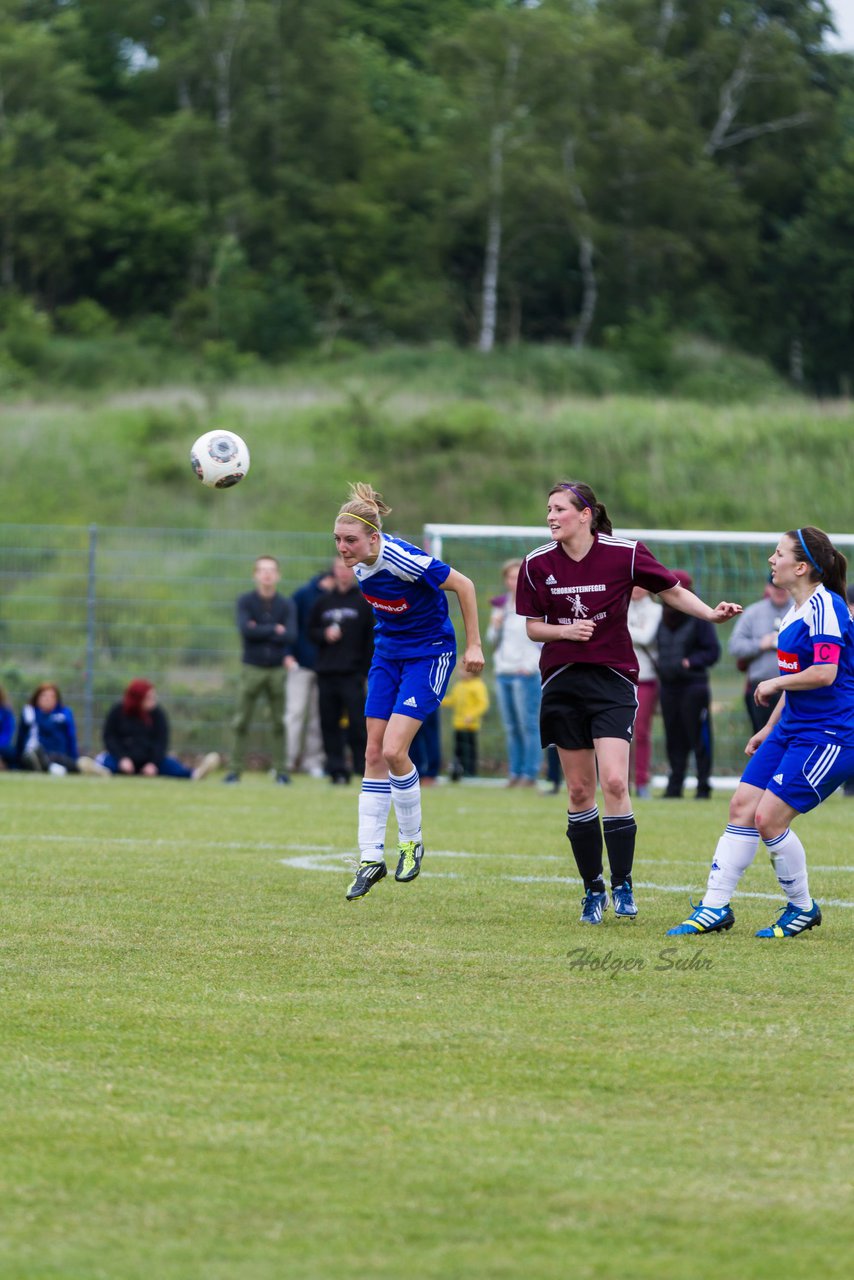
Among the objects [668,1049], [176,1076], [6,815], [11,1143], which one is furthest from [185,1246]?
[6,815]

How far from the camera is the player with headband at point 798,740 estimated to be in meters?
7.03

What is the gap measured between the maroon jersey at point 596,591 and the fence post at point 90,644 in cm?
1304

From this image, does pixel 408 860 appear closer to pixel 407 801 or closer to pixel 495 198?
pixel 407 801

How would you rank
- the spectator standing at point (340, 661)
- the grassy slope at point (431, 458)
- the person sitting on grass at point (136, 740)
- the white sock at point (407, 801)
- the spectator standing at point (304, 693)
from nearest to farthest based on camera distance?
the white sock at point (407, 801)
the spectator standing at point (340, 661)
the person sitting on grass at point (136, 740)
the spectator standing at point (304, 693)
the grassy slope at point (431, 458)

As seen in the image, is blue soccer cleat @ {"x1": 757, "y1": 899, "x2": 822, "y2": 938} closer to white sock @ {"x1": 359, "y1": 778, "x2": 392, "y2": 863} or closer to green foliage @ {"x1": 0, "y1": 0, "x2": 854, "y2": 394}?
white sock @ {"x1": 359, "y1": 778, "x2": 392, "y2": 863}

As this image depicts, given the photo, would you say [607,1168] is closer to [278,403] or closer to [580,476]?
[580,476]

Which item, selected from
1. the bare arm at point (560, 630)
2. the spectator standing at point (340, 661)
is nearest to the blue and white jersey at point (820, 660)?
the bare arm at point (560, 630)

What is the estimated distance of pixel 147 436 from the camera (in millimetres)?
33062

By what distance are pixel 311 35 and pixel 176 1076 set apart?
5377 cm

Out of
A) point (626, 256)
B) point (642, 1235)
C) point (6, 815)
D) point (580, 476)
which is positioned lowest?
point (6, 815)

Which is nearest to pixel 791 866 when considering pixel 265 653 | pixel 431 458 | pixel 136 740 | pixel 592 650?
pixel 592 650

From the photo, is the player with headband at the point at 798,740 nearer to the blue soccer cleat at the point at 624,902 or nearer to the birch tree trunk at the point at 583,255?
the blue soccer cleat at the point at 624,902

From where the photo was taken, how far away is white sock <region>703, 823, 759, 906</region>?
716 cm

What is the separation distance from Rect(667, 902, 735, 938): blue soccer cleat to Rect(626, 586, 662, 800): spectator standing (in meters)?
8.79
